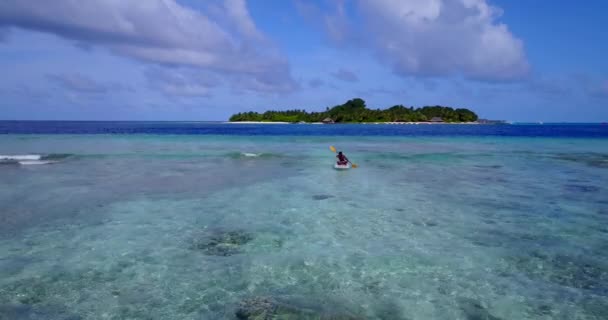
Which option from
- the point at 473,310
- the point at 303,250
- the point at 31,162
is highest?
the point at 31,162

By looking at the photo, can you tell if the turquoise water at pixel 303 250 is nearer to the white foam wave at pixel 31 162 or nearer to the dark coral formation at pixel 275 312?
the dark coral formation at pixel 275 312

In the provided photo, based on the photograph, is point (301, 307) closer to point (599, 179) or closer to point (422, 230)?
point (422, 230)

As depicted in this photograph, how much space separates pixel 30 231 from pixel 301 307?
1018cm

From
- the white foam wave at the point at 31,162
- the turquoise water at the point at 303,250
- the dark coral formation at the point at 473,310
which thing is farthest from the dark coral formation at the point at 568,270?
the white foam wave at the point at 31,162

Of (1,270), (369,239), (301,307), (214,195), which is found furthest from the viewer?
(214,195)

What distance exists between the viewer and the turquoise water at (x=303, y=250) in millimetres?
8078

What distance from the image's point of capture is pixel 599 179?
24312 millimetres

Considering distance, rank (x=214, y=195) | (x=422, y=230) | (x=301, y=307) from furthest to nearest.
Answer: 1. (x=214, y=195)
2. (x=422, y=230)
3. (x=301, y=307)

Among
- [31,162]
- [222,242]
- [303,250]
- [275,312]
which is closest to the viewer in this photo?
[275,312]

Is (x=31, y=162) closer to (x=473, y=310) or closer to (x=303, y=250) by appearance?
(x=303, y=250)

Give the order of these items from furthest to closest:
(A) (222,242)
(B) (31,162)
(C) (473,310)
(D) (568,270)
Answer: (B) (31,162) → (A) (222,242) → (D) (568,270) → (C) (473,310)

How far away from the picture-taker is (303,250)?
11.2 metres

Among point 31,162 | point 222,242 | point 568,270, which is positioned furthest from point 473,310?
point 31,162

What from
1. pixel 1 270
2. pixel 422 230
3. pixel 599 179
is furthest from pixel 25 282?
pixel 599 179
